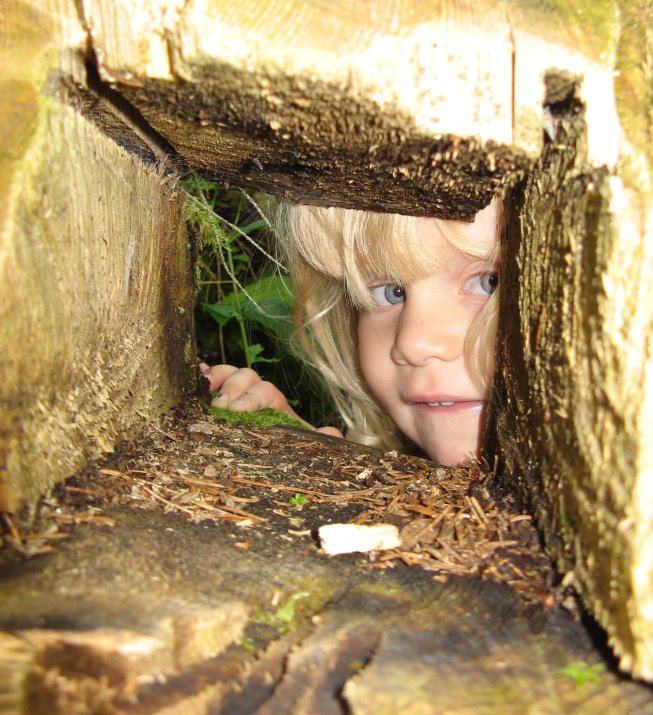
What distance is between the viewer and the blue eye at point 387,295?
2309 millimetres

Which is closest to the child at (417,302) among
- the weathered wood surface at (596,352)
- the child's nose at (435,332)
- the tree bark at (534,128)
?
the child's nose at (435,332)

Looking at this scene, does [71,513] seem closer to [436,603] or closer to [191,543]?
[191,543]

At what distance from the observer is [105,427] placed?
1.29m

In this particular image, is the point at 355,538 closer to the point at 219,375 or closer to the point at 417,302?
the point at 417,302

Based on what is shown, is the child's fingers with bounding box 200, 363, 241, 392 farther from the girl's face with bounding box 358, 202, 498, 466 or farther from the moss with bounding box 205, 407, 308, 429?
the girl's face with bounding box 358, 202, 498, 466

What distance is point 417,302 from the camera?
2053 mm

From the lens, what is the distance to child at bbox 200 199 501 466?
190 cm

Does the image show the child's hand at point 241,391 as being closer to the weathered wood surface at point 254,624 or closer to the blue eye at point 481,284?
the blue eye at point 481,284

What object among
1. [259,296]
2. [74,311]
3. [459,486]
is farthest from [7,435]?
[259,296]

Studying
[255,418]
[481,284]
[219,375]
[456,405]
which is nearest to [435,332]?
[481,284]

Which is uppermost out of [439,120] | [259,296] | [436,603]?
[439,120]

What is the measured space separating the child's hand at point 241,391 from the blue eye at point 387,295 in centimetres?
62

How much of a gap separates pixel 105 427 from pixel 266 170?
68 cm

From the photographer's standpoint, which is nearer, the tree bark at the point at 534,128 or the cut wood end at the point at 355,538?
the tree bark at the point at 534,128
